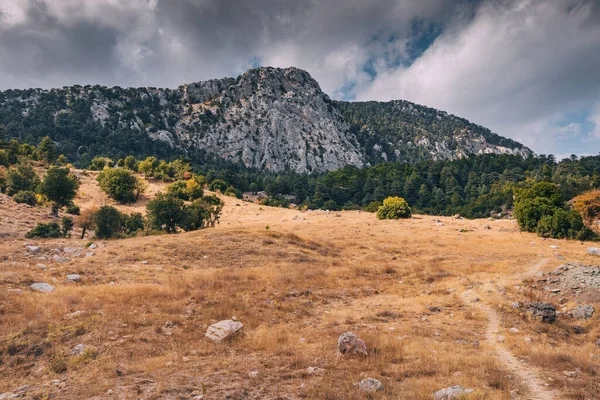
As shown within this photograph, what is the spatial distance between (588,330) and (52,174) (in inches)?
2605

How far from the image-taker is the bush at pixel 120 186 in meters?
65.6

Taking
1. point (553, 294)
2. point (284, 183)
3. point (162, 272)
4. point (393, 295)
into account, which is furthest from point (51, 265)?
point (284, 183)

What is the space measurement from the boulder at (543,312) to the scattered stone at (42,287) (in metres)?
24.7

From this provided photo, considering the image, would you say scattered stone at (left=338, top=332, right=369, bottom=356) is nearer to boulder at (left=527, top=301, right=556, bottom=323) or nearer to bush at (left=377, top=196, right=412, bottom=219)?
boulder at (left=527, top=301, right=556, bottom=323)

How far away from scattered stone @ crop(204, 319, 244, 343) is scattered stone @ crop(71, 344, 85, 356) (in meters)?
3.99

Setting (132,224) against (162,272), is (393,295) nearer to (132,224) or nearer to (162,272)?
(162,272)

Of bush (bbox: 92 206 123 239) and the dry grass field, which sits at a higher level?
bush (bbox: 92 206 123 239)

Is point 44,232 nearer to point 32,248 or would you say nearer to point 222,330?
point 32,248

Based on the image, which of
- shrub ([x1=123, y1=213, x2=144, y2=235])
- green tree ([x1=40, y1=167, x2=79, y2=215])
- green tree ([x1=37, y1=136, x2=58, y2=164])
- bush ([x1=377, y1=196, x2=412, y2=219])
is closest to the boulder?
bush ([x1=377, y1=196, x2=412, y2=219])

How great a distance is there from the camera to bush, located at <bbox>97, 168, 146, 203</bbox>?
2581 inches

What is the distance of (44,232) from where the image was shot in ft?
97.3

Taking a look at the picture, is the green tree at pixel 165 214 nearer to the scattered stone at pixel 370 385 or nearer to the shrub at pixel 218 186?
the scattered stone at pixel 370 385

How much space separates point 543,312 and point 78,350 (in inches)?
822

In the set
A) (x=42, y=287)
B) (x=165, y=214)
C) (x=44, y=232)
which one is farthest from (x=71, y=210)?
(x=42, y=287)
